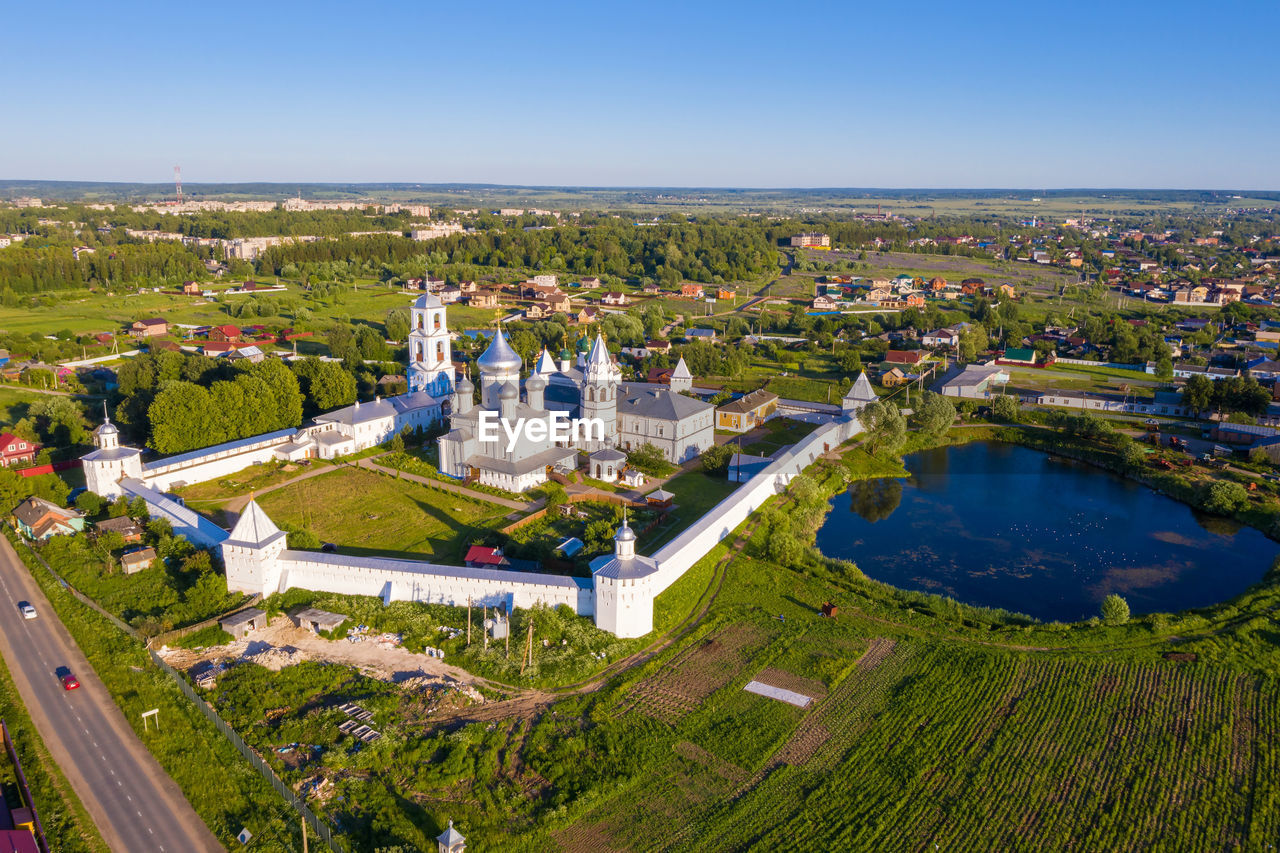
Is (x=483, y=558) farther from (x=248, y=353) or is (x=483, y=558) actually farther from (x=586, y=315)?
(x=586, y=315)

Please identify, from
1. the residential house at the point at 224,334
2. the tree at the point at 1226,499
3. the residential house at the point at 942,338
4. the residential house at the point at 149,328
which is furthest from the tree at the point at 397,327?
the tree at the point at 1226,499

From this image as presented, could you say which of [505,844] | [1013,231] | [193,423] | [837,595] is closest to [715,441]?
[837,595]

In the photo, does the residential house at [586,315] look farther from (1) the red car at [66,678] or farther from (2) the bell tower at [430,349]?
(1) the red car at [66,678]

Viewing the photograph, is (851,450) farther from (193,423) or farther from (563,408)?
(193,423)

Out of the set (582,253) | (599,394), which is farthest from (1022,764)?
(582,253)

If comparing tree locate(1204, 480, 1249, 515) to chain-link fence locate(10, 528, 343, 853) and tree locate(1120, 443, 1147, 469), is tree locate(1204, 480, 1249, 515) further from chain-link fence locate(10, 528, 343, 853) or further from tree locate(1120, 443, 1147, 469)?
chain-link fence locate(10, 528, 343, 853)

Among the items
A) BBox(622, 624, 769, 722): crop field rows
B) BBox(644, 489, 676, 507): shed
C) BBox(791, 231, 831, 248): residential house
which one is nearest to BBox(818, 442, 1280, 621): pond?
BBox(644, 489, 676, 507): shed
